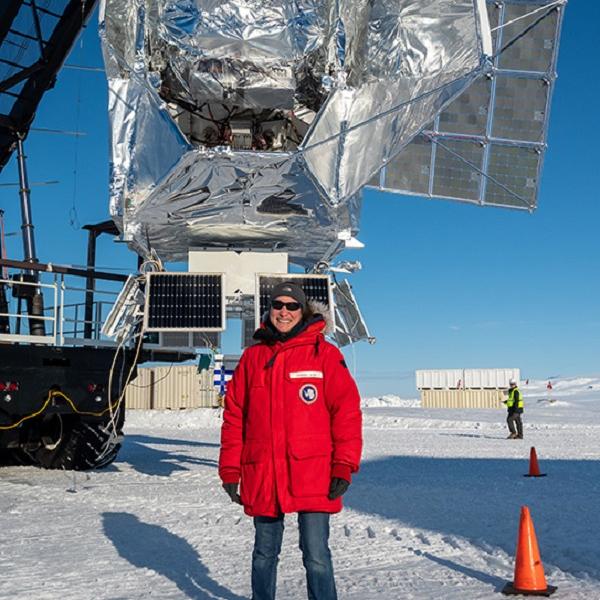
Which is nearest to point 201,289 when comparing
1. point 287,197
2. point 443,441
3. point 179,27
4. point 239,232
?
point 239,232

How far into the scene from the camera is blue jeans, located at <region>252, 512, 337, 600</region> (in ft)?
12.9

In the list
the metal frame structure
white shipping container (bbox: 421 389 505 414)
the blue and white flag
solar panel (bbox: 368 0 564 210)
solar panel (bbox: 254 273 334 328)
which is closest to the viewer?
solar panel (bbox: 254 273 334 328)

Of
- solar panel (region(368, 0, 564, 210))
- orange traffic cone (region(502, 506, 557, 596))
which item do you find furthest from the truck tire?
orange traffic cone (region(502, 506, 557, 596))

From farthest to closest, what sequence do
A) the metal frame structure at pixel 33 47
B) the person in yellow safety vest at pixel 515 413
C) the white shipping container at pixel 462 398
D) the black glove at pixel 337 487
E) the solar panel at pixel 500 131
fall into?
the white shipping container at pixel 462 398
the person in yellow safety vest at pixel 515 413
the metal frame structure at pixel 33 47
the solar panel at pixel 500 131
the black glove at pixel 337 487

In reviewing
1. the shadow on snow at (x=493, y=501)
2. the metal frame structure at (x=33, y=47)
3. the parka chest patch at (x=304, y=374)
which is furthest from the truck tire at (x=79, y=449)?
the parka chest patch at (x=304, y=374)

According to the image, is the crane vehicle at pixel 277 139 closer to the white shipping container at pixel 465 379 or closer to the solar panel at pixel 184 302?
the solar panel at pixel 184 302

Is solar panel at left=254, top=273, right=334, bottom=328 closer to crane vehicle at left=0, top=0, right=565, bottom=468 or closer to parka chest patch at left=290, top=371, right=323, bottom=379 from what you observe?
crane vehicle at left=0, top=0, right=565, bottom=468

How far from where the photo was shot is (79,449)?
11.9 meters

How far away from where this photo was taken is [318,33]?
8.85m

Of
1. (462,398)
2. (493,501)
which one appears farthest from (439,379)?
(493,501)

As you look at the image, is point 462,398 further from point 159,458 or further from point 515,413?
point 159,458

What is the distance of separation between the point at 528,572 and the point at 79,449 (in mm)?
8493

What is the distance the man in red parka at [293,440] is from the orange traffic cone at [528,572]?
152 cm

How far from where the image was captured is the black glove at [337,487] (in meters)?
3.90
